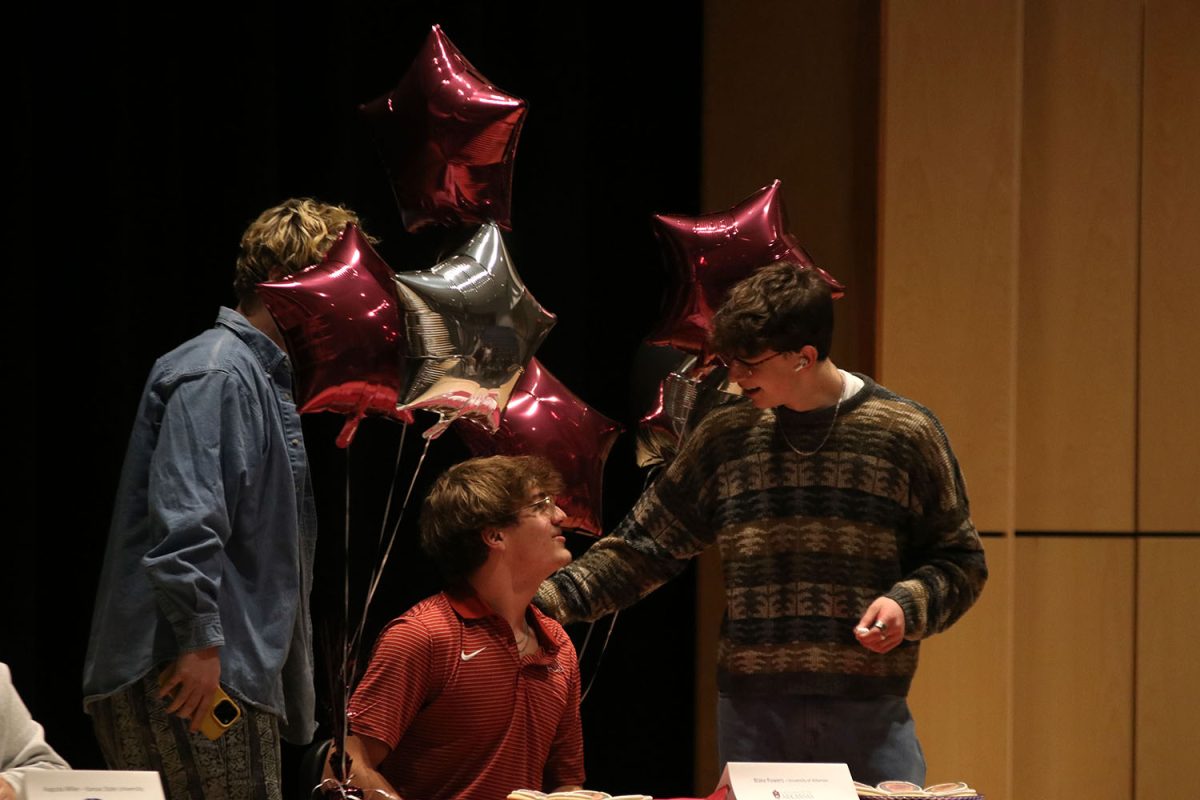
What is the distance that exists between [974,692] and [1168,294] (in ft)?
3.89

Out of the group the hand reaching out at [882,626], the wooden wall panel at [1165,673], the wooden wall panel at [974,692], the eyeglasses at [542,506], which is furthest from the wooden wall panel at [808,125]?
the hand reaching out at [882,626]

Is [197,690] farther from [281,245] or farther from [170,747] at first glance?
[281,245]

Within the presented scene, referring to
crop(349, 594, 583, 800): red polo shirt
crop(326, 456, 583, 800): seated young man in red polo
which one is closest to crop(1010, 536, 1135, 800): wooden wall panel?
crop(326, 456, 583, 800): seated young man in red polo

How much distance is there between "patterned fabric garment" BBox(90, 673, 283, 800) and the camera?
210cm

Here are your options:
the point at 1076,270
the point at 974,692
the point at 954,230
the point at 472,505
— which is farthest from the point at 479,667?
the point at 1076,270

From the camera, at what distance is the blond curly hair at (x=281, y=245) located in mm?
2381

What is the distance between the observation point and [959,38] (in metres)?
3.62

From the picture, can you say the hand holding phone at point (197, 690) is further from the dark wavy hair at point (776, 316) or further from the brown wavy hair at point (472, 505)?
the dark wavy hair at point (776, 316)

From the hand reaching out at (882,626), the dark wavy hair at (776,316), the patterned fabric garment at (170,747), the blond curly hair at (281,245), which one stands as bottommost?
the patterned fabric garment at (170,747)

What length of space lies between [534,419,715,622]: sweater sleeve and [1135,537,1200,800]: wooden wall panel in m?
1.85

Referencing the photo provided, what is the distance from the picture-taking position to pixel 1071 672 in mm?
3764

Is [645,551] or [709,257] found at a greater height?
[709,257]

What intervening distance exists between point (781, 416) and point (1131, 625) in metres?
1.93

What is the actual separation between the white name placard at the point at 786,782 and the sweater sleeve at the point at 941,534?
40 centimetres
